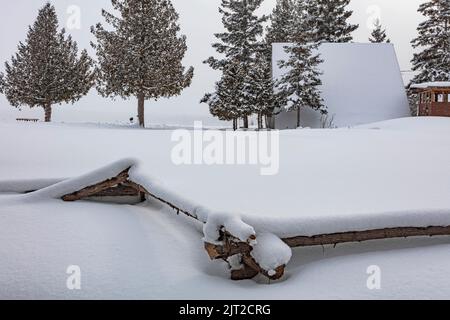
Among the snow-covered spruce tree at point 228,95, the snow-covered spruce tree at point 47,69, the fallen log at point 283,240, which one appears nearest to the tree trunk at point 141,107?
the snow-covered spruce tree at point 228,95

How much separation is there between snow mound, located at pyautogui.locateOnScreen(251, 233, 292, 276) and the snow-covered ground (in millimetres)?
146

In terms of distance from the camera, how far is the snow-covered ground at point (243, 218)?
12.2 ft

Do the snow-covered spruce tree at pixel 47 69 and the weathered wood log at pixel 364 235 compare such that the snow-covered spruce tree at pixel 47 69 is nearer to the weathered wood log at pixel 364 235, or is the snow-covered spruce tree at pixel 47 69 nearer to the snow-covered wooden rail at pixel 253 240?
the snow-covered wooden rail at pixel 253 240

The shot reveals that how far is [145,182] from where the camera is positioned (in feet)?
19.2

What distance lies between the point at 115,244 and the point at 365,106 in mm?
24284

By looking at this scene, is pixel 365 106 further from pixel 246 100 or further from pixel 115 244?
pixel 115 244

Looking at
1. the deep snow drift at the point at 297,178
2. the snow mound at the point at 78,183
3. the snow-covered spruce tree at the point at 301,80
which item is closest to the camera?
the deep snow drift at the point at 297,178

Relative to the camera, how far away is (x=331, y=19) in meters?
40.6

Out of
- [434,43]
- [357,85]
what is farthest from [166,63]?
[434,43]

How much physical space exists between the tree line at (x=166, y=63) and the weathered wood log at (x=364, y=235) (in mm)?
21728

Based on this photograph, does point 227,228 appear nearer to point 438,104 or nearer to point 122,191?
point 122,191

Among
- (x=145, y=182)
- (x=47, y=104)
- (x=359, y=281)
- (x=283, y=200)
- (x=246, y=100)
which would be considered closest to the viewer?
(x=359, y=281)
